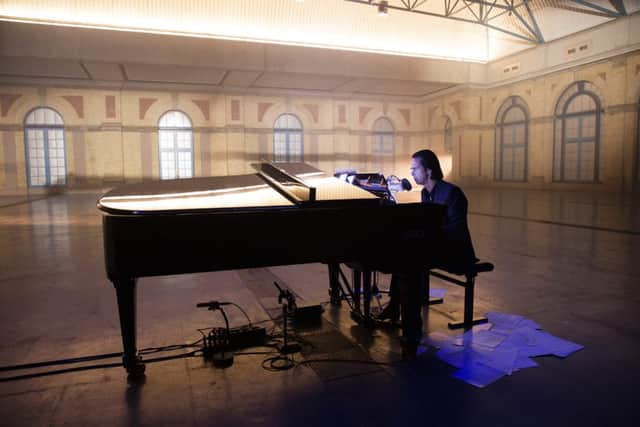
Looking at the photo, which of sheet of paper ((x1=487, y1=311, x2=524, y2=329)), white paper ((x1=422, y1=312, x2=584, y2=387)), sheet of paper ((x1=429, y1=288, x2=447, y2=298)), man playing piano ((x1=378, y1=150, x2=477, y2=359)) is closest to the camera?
white paper ((x1=422, y1=312, x2=584, y2=387))

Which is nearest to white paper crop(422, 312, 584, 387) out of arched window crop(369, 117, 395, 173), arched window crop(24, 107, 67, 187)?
arched window crop(24, 107, 67, 187)

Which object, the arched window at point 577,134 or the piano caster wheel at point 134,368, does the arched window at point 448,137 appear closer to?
the arched window at point 577,134

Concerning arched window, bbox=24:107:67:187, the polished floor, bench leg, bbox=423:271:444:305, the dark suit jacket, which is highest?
arched window, bbox=24:107:67:187

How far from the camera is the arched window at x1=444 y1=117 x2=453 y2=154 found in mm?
19220

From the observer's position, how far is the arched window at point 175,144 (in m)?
17.2

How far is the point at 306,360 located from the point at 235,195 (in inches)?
39.4

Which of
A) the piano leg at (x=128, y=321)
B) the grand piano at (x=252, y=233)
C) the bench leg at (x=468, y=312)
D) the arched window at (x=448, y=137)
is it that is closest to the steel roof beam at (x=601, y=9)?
the arched window at (x=448, y=137)

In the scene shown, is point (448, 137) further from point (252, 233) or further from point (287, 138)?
point (252, 233)

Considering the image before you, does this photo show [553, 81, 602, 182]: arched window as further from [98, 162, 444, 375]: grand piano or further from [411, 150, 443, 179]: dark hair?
[98, 162, 444, 375]: grand piano

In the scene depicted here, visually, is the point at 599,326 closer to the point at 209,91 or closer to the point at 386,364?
the point at 386,364

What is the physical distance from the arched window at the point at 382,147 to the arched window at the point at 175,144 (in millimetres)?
7880

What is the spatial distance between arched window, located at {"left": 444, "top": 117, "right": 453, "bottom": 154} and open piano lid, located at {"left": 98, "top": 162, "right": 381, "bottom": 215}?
17291 mm

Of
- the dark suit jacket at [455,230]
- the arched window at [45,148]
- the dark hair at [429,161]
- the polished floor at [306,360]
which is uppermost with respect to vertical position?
the arched window at [45,148]

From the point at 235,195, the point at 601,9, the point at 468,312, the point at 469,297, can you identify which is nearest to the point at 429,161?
the point at 469,297
